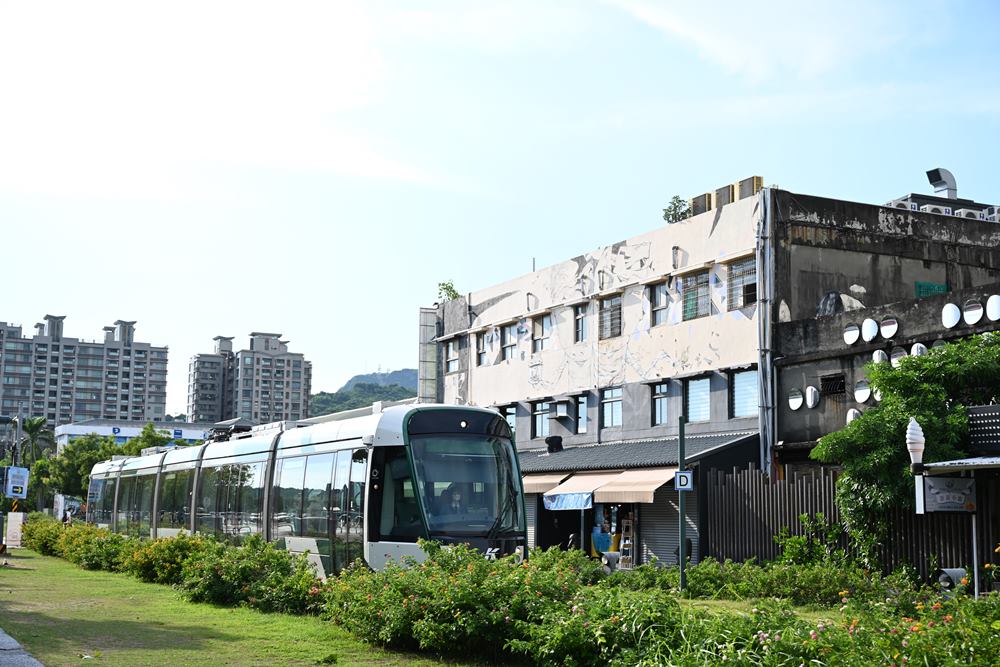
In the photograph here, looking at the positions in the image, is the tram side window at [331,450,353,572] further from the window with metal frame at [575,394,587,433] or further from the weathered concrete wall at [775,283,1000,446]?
the window with metal frame at [575,394,587,433]

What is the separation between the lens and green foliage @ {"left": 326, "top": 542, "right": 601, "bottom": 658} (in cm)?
1157

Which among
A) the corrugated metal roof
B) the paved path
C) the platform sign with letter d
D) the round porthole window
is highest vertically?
the round porthole window

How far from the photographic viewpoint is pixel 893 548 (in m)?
22.1

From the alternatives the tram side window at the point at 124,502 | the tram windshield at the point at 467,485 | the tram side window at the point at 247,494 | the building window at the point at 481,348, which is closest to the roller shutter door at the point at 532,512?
the building window at the point at 481,348

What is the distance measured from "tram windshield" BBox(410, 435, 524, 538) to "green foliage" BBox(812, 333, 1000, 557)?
7.50 metres

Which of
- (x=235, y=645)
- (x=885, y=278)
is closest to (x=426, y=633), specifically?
(x=235, y=645)

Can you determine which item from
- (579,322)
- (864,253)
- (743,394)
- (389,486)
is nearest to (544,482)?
(579,322)

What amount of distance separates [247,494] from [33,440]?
306 ft

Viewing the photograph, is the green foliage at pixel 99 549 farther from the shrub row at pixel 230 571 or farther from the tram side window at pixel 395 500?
the tram side window at pixel 395 500

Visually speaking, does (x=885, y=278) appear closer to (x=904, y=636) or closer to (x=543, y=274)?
(x=543, y=274)

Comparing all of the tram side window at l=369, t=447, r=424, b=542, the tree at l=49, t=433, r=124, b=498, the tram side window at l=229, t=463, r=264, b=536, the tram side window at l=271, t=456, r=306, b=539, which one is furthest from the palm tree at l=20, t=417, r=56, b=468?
the tram side window at l=369, t=447, r=424, b=542

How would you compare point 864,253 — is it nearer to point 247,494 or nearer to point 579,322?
point 579,322

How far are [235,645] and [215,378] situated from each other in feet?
608

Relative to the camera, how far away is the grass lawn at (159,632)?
11688mm
